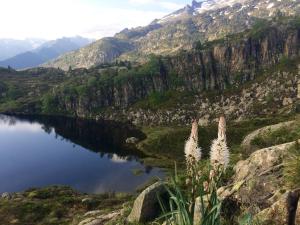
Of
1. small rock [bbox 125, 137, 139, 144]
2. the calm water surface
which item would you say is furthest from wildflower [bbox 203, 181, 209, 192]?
small rock [bbox 125, 137, 139, 144]

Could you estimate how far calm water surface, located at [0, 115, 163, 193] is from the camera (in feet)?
352

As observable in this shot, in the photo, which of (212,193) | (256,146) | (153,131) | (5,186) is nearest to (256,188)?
(212,193)

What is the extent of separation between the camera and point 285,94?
179375 millimetres

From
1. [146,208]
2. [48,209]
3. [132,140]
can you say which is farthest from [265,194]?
[132,140]

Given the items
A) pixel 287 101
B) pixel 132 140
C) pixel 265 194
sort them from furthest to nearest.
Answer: pixel 287 101
pixel 132 140
pixel 265 194

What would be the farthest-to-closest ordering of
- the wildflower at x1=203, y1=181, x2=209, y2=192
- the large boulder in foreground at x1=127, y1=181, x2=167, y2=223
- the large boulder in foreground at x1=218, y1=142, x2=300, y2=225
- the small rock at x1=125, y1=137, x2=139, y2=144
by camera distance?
the small rock at x1=125, y1=137, x2=139, y2=144, the large boulder in foreground at x1=127, y1=181, x2=167, y2=223, the large boulder in foreground at x1=218, y1=142, x2=300, y2=225, the wildflower at x1=203, y1=181, x2=209, y2=192

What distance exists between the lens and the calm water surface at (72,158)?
107438 millimetres

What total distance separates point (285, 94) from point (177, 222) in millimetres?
177709

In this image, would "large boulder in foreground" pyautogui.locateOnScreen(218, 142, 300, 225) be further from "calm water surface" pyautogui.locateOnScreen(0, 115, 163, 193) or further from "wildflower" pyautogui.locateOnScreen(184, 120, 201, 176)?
"calm water surface" pyautogui.locateOnScreen(0, 115, 163, 193)

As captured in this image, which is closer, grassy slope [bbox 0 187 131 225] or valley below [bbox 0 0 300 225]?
valley below [bbox 0 0 300 225]

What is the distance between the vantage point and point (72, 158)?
5364 inches

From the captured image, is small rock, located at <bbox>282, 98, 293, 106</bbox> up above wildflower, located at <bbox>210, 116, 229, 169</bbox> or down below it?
above

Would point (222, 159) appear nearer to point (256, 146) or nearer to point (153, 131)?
point (256, 146)

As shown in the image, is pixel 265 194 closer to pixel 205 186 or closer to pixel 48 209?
pixel 205 186
